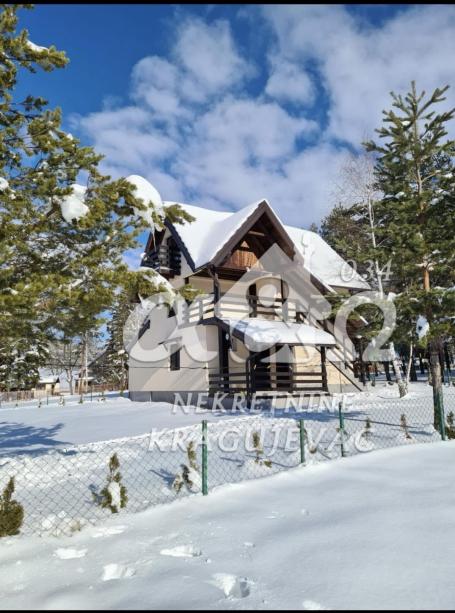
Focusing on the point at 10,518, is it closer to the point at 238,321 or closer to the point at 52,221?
the point at 52,221

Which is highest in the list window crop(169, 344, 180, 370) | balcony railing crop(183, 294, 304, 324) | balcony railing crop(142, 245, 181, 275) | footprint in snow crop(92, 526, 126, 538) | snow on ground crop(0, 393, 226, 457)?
balcony railing crop(142, 245, 181, 275)

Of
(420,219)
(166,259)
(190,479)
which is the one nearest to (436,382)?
(420,219)

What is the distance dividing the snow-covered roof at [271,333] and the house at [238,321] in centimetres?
5

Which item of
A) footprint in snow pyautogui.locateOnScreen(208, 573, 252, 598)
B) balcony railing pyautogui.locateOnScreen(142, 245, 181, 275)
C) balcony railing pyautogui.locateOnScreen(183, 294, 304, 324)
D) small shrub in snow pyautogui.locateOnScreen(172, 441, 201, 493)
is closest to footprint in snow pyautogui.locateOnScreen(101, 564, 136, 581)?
footprint in snow pyautogui.locateOnScreen(208, 573, 252, 598)

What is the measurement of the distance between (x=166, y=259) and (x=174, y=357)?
5.32 metres

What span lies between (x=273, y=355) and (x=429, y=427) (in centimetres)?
1002

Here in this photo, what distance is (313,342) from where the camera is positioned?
18.3 metres

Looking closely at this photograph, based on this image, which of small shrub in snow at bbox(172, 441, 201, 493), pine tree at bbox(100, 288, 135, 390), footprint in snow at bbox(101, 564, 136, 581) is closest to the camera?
footprint in snow at bbox(101, 564, 136, 581)

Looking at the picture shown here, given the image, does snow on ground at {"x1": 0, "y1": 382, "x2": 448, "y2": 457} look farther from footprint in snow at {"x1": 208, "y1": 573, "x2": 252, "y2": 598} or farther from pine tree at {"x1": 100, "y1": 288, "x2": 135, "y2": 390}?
pine tree at {"x1": 100, "y1": 288, "x2": 135, "y2": 390}

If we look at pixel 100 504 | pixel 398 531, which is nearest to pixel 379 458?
pixel 398 531

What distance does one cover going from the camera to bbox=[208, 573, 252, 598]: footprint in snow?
339cm

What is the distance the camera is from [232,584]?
3551 millimetres

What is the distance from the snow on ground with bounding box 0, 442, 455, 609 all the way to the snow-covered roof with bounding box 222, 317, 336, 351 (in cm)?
1051

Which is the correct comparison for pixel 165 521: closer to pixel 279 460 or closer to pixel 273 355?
pixel 279 460
